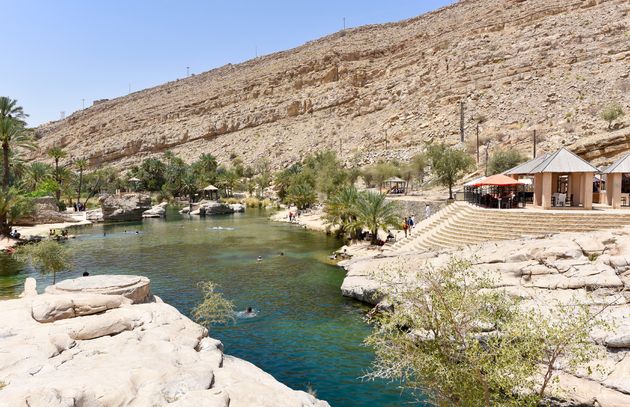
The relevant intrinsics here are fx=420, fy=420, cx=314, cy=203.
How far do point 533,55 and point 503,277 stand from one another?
207 feet

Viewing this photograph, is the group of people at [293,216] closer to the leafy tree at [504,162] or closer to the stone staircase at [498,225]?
the leafy tree at [504,162]

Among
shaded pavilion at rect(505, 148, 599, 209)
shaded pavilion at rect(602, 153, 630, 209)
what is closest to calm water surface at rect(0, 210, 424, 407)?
shaded pavilion at rect(505, 148, 599, 209)

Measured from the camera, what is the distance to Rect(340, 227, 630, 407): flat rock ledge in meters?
9.96

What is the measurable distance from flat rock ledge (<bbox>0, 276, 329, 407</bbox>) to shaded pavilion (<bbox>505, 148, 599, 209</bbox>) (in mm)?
19708

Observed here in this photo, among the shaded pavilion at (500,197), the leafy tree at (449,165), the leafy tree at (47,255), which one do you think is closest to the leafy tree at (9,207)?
the leafy tree at (47,255)

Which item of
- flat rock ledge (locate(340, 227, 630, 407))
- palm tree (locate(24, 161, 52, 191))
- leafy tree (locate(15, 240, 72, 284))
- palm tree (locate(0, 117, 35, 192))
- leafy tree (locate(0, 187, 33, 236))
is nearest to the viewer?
flat rock ledge (locate(340, 227, 630, 407))

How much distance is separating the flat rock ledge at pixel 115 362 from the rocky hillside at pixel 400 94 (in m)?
38.8

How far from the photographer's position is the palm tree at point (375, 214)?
93.7 feet

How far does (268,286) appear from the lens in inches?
840

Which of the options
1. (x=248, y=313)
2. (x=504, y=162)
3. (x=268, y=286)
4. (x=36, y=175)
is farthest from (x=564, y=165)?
(x=36, y=175)

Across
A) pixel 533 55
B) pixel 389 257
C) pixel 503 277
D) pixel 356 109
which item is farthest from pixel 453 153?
pixel 356 109

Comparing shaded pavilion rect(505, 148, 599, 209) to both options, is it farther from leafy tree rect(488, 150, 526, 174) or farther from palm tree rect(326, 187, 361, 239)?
leafy tree rect(488, 150, 526, 174)

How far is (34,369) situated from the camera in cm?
755

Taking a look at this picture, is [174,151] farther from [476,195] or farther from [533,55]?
[476,195]
